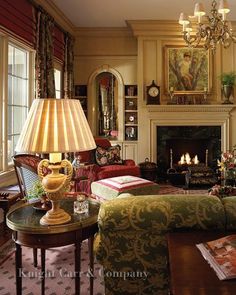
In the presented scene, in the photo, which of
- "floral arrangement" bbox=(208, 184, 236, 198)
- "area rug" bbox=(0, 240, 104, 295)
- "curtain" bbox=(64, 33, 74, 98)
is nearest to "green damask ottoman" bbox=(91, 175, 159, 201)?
"area rug" bbox=(0, 240, 104, 295)

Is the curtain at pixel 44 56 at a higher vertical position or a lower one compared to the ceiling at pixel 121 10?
lower

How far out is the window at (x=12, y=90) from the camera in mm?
3953

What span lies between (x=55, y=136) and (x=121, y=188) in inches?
84.8

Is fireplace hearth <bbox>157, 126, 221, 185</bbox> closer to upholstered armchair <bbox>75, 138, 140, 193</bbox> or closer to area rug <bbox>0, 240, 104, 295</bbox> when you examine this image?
upholstered armchair <bbox>75, 138, 140, 193</bbox>

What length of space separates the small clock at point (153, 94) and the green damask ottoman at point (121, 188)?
107 inches

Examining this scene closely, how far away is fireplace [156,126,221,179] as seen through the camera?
21.2 feet

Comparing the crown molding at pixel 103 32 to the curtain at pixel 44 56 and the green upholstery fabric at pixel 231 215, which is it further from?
the green upholstery fabric at pixel 231 215

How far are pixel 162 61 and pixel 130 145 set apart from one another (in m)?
1.81

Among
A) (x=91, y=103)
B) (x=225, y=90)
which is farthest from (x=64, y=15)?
(x=225, y=90)

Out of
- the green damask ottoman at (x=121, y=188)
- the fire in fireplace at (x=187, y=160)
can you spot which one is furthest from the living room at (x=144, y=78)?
the green damask ottoman at (x=121, y=188)

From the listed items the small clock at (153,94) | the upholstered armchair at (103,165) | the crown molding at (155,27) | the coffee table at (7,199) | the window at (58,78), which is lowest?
the coffee table at (7,199)

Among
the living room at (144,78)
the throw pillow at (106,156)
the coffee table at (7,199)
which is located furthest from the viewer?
the living room at (144,78)

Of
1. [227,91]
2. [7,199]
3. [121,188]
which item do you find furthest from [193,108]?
[7,199]

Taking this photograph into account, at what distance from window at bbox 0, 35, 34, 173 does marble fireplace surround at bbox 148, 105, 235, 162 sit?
254cm
